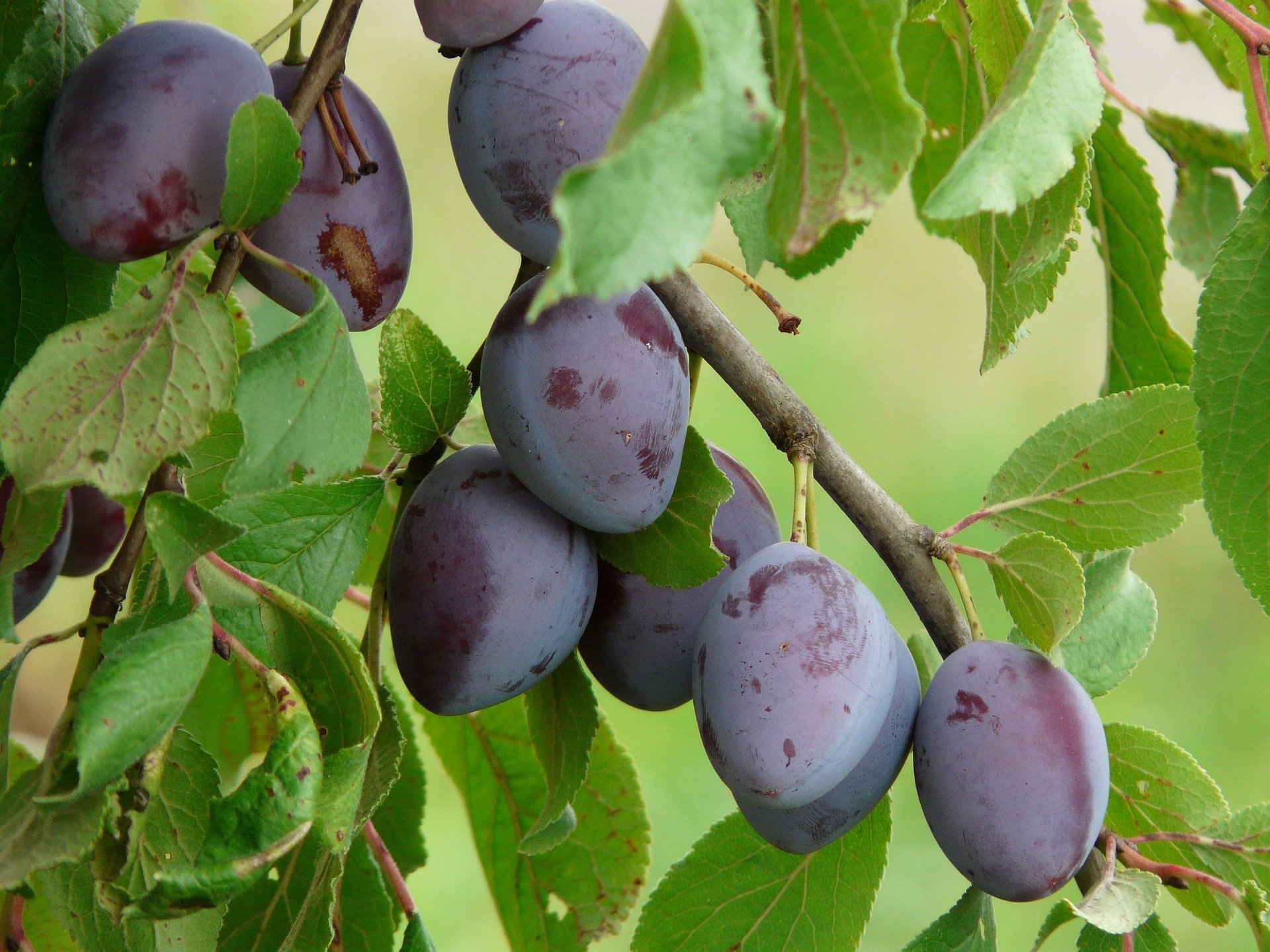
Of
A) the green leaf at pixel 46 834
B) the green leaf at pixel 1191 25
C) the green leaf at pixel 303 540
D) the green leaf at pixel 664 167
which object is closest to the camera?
the green leaf at pixel 664 167

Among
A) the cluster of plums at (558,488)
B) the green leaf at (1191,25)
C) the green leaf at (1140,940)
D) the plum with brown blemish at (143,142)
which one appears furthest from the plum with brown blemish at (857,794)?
the green leaf at (1191,25)

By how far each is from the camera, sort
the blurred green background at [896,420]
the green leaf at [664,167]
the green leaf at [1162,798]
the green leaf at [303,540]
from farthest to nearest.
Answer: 1. the blurred green background at [896,420]
2. the green leaf at [1162,798]
3. the green leaf at [303,540]
4. the green leaf at [664,167]

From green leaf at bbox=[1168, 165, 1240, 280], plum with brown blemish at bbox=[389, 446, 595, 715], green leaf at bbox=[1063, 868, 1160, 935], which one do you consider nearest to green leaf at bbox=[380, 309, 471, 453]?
plum with brown blemish at bbox=[389, 446, 595, 715]

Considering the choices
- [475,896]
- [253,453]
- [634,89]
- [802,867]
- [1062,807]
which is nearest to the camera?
[634,89]

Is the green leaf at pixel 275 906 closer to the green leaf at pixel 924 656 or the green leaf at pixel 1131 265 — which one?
the green leaf at pixel 924 656

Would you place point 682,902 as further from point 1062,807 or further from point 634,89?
A: point 634,89

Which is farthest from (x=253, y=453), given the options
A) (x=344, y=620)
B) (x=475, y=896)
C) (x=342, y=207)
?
(x=475, y=896)

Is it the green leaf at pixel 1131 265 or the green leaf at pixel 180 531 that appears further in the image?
the green leaf at pixel 1131 265
